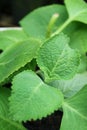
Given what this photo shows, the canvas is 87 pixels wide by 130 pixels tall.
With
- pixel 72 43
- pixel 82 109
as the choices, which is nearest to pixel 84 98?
pixel 82 109

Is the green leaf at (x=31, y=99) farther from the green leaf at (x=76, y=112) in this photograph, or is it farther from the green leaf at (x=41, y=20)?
the green leaf at (x=41, y=20)

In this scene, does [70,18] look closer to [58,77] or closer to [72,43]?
[72,43]

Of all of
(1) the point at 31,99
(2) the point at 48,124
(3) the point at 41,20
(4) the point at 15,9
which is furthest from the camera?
(4) the point at 15,9

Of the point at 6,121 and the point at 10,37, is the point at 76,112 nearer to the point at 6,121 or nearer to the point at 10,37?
the point at 6,121

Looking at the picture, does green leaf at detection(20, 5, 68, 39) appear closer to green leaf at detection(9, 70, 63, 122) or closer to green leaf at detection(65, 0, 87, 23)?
green leaf at detection(65, 0, 87, 23)

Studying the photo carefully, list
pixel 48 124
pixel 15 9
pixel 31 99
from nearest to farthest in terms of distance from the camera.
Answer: pixel 31 99
pixel 48 124
pixel 15 9

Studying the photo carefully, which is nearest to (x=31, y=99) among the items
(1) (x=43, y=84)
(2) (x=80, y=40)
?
(1) (x=43, y=84)

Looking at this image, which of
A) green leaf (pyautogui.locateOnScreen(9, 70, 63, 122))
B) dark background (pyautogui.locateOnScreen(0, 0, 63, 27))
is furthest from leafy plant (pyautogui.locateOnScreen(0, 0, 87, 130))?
dark background (pyautogui.locateOnScreen(0, 0, 63, 27))
